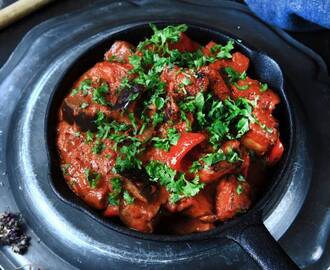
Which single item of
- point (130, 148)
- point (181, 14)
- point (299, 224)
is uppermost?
point (181, 14)

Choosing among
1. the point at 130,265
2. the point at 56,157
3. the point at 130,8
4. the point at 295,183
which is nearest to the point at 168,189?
the point at 130,265

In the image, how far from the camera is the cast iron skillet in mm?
1683

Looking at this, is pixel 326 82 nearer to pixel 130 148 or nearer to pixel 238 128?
pixel 238 128

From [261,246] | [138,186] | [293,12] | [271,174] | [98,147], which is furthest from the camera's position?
[293,12]

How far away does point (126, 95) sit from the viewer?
1.95m

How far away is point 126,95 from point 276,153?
0.63 metres

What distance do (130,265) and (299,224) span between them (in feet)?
2.33

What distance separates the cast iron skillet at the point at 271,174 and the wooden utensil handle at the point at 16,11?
2.82ft

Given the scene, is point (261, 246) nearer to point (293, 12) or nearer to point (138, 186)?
point (138, 186)

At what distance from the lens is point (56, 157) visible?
6.48 feet

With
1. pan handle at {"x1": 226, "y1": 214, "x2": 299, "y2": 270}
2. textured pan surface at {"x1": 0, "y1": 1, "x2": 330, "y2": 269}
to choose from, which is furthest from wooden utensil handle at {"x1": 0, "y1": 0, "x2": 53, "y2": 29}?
pan handle at {"x1": 226, "y1": 214, "x2": 299, "y2": 270}

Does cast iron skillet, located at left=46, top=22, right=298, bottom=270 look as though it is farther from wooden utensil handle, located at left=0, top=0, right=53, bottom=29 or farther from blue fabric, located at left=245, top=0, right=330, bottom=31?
wooden utensil handle, located at left=0, top=0, right=53, bottom=29

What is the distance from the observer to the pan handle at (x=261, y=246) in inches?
64.3

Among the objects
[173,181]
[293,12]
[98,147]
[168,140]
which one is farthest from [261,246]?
[293,12]
